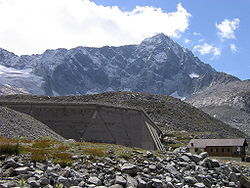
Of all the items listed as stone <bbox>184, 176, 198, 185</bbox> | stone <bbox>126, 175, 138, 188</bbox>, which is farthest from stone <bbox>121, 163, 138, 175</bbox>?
stone <bbox>184, 176, 198, 185</bbox>

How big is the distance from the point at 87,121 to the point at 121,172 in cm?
3560

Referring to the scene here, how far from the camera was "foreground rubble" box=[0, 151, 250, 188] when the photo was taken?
2142 centimetres

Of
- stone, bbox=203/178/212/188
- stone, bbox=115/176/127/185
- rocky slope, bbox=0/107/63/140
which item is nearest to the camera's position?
stone, bbox=115/176/127/185

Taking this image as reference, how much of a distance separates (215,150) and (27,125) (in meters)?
46.0

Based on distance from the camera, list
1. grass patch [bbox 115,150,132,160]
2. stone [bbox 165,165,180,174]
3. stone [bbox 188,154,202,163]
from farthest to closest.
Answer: stone [bbox 188,154,202,163] < grass patch [bbox 115,150,132,160] < stone [bbox 165,165,180,174]

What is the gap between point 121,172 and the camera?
2580 cm

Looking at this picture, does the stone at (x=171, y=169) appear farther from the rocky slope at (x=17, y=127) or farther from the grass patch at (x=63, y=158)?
the rocky slope at (x=17, y=127)

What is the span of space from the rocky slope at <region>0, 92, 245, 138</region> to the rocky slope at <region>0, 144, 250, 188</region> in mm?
75209

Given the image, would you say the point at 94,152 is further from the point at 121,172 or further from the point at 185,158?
the point at 185,158

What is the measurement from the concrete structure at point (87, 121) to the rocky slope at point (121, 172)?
26590 mm

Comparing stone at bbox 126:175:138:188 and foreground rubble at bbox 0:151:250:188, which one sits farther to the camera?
stone at bbox 126:175:138:188

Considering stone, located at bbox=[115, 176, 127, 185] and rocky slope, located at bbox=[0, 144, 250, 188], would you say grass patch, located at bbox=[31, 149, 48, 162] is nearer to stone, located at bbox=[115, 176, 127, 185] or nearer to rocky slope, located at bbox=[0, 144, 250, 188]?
rocky slope, located at bbox=[0, 144, 250, 188]

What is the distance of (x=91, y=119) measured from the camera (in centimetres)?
6109

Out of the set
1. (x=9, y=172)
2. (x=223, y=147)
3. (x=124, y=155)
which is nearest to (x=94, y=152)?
(x=124, y=155)
